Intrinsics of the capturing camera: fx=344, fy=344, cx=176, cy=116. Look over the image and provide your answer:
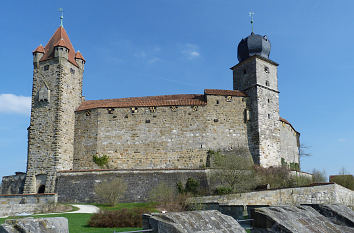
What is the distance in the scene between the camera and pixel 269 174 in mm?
30438

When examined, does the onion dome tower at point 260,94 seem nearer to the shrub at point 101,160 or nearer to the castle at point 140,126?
the castle at point 140,126

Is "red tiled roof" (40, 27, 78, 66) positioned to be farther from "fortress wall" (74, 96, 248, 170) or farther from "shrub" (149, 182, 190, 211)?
"shrub" (149, 182, 190, 211)

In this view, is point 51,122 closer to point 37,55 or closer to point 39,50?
point 37,55

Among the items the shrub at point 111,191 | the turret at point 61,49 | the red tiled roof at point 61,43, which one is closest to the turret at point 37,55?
the red tiled roof at point 61,43

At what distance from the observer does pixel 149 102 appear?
115 feet

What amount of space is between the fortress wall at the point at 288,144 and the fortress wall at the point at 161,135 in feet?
18.9

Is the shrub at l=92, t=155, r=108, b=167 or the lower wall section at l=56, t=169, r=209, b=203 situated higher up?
the shrub at l=92, t=155, r=108, b=167

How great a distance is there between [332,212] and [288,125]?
36095mm

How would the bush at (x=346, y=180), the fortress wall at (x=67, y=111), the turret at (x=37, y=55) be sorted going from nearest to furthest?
the bush at (x=346, y=180)
the fortress wall at (x=67, y=111)
the turret at (x=37, y=55)

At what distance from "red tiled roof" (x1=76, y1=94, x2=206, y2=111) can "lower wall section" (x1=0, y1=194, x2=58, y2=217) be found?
12462 millimetres

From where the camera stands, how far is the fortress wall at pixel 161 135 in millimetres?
33719

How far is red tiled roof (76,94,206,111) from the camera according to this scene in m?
34.8

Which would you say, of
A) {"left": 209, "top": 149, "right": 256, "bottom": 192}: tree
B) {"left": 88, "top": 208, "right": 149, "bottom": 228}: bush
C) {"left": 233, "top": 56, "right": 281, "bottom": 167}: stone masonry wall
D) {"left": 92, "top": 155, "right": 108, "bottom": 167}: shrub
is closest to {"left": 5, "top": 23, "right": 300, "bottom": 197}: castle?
{"left": 233, "top": 56, "right": 281, "bottom": 167}: stone masonry wall

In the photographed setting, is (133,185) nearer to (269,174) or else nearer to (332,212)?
(269,174)
